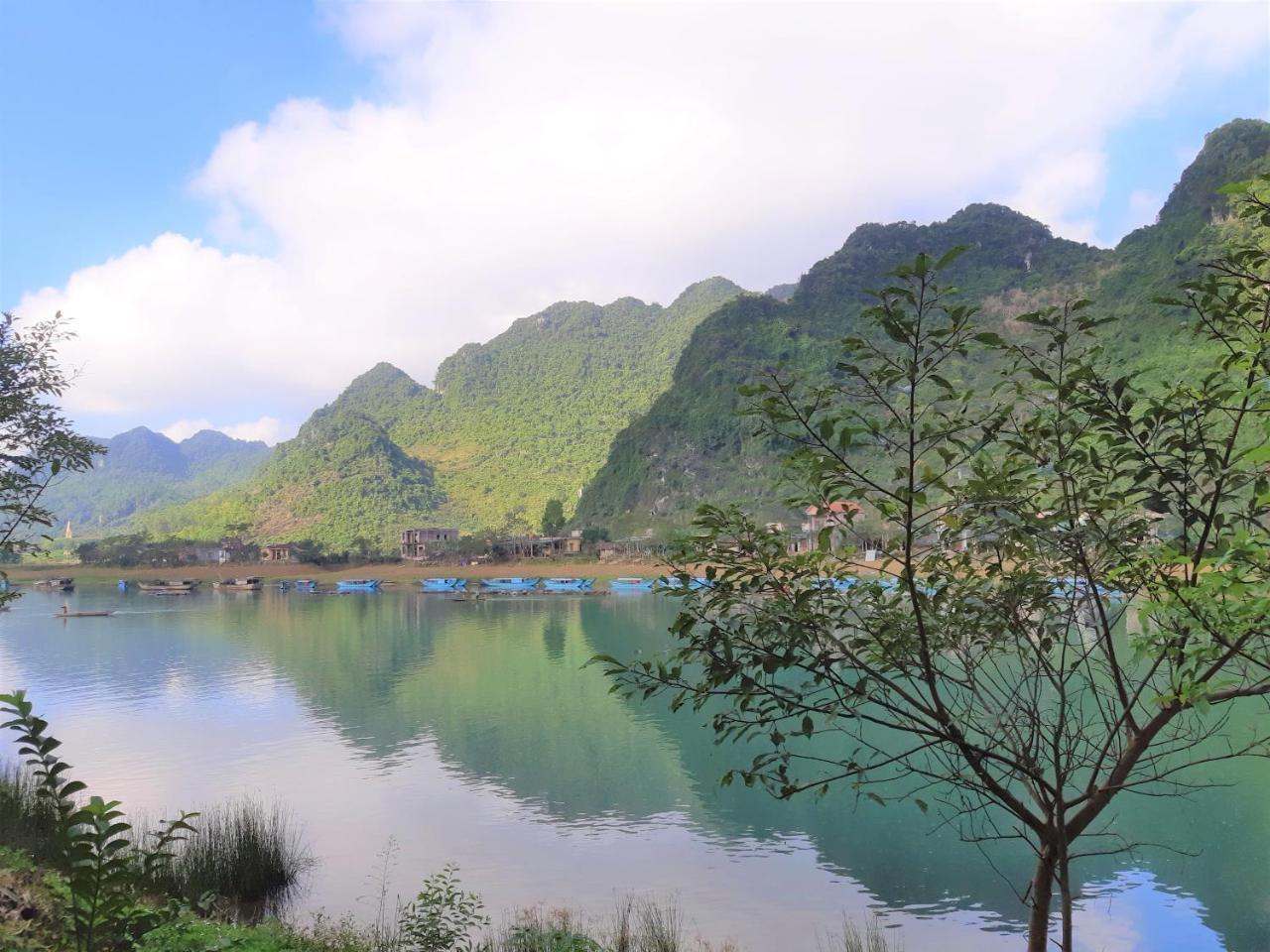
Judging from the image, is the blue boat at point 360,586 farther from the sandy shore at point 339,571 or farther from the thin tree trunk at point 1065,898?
the thin tree trunk at point 1065,898

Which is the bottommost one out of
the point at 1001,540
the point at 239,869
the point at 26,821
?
the point at 239,869

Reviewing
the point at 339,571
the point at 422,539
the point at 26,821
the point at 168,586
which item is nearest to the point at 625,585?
the point at 339,571

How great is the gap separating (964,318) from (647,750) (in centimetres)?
1687

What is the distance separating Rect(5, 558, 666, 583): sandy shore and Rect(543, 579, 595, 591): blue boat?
528 cm

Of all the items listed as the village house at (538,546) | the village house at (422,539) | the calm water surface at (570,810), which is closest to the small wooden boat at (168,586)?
the village house at (422,539)

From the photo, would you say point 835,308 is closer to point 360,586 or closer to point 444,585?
point 444,585

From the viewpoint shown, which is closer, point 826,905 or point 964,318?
point 964,318

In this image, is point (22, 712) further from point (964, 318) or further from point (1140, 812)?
point (1140, 812)

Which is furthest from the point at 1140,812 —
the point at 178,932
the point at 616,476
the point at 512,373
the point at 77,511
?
the point at 77,511

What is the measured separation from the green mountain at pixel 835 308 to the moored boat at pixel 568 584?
64.5 feet

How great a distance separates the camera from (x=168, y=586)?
73.6m

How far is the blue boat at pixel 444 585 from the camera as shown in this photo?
6956 centimetres

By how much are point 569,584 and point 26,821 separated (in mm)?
58055

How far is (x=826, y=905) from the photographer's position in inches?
396
